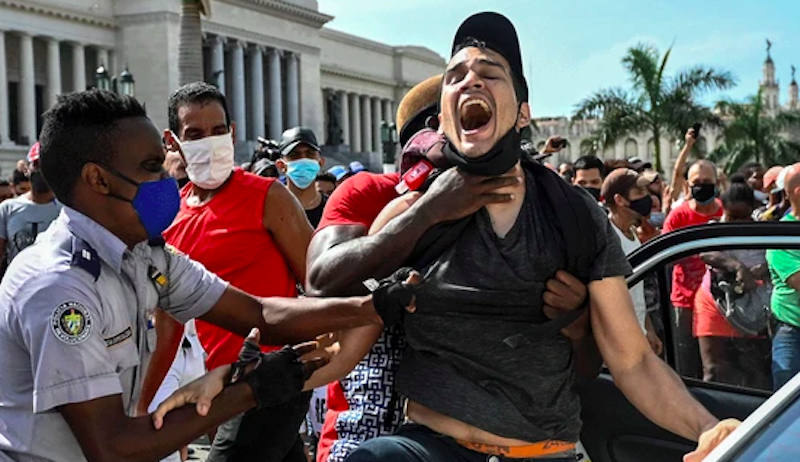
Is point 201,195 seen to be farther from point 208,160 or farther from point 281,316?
point 281,316

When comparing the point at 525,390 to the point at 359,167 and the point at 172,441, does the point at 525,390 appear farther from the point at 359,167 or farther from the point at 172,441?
the point at 359,167

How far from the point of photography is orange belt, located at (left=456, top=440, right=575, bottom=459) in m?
2.76

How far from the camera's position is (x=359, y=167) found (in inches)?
523

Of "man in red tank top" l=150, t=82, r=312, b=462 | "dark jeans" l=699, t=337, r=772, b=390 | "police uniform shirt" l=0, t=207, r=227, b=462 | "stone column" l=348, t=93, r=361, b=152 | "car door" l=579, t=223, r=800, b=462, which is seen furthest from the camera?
"stone column" l=348, t=93, r=361, b=152

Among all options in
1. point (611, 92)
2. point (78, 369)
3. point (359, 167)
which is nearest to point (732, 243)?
point (78, 369)

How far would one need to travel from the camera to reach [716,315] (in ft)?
13.3

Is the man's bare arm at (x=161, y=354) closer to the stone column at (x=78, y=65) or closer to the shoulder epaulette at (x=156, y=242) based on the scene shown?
the shoulder epaulette at (x=156, y=242)

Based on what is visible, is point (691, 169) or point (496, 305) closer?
point (496, 305)

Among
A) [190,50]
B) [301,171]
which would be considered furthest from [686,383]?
[190,50]

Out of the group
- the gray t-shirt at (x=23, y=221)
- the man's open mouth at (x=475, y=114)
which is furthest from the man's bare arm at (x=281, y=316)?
the gray t-shirt at (x=23, y=221)

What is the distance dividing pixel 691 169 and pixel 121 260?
6.57m

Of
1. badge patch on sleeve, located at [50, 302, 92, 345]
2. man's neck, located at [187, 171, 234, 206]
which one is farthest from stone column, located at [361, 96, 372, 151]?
badge patch on sleeve, located at [50, 302, 92, 345]

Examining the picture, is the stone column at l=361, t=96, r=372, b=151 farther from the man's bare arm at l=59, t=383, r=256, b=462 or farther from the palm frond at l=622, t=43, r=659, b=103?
the man's bare arm at l=59, t=383, r=256, b=462

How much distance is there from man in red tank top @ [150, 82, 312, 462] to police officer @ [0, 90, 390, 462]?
1.22m
